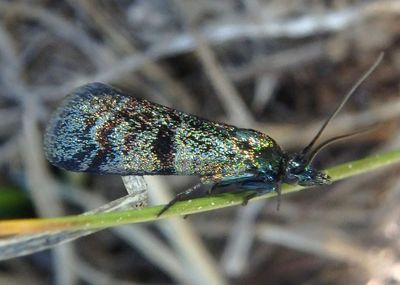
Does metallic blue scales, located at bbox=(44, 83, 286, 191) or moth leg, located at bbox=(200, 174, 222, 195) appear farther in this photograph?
moth leg, located at bbox=(200, 174, 222, 195)

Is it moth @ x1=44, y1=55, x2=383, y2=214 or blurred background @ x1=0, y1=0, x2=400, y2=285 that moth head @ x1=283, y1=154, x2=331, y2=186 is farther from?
blurred background @ x1=0, y1=0, x2=400, y2=285

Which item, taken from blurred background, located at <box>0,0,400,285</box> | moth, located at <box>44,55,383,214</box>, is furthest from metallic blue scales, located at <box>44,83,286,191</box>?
blurred background, located at <box>0,0,400,285</box>

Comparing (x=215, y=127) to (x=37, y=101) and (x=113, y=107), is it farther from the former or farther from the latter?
(x=37, y=101)

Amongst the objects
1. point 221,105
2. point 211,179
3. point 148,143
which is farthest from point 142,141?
point 221,105

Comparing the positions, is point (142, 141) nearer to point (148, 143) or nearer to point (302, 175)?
point (148, 143)

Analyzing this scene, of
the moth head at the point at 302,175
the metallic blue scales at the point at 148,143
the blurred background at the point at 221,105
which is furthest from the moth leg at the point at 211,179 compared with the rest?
the blurred background at the point at 221,105
